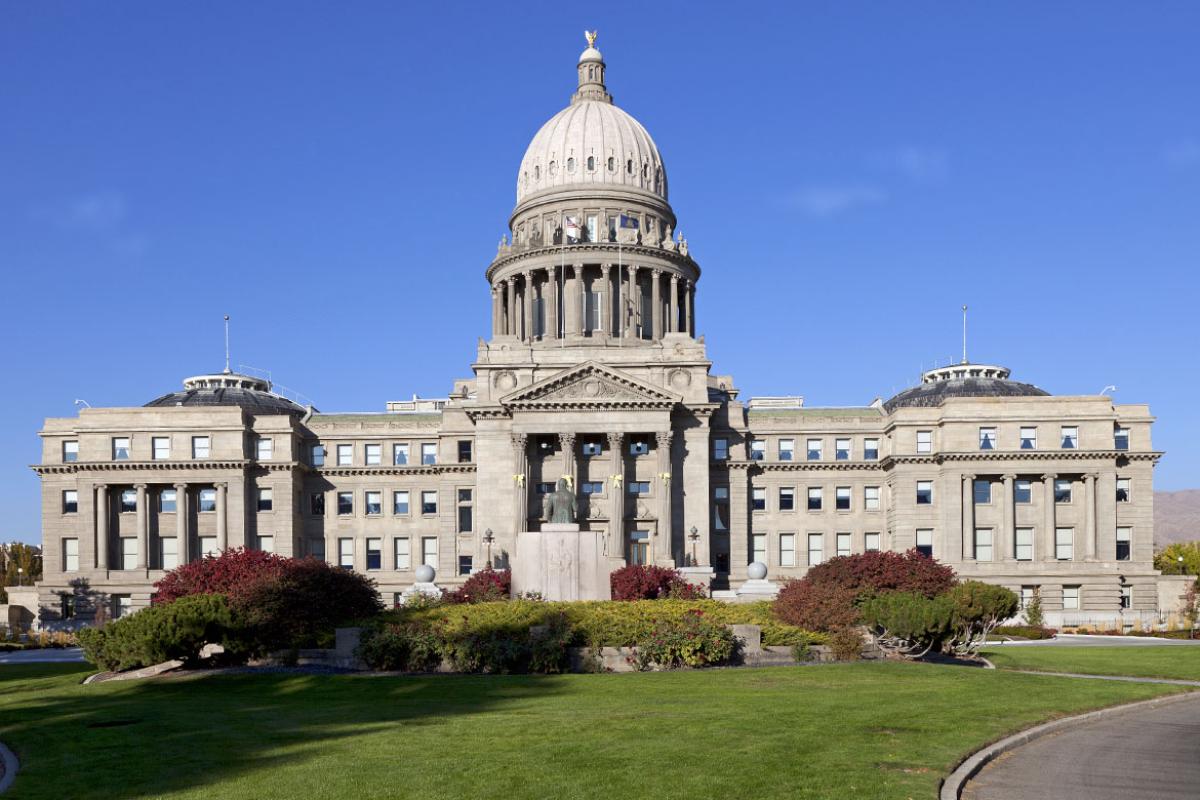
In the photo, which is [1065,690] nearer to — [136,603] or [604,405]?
[604,405]

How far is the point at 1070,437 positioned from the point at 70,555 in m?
76.1

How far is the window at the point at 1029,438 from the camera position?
85.5 m

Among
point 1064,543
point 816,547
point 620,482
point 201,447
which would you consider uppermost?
point 201,447

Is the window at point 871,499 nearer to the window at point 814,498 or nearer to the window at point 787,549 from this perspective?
the window at point 814,498

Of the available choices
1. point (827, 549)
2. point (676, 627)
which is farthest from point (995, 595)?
point (827, 549)

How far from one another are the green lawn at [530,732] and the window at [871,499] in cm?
5608

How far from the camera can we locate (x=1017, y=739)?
23.1 meters

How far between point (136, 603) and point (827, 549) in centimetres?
5273

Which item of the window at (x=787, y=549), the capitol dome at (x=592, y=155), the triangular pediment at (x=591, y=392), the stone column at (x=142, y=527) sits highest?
the capitol dome at (x=592, y=155)

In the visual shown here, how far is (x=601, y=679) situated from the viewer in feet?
109

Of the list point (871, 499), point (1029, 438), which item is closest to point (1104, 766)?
point (1029, 438)

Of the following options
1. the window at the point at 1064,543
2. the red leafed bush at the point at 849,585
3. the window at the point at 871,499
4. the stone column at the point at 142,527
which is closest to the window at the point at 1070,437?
the window at the point at 1064,543

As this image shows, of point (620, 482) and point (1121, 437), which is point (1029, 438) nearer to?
point (1121, 437)

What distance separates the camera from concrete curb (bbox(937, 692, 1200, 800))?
18.7 m
